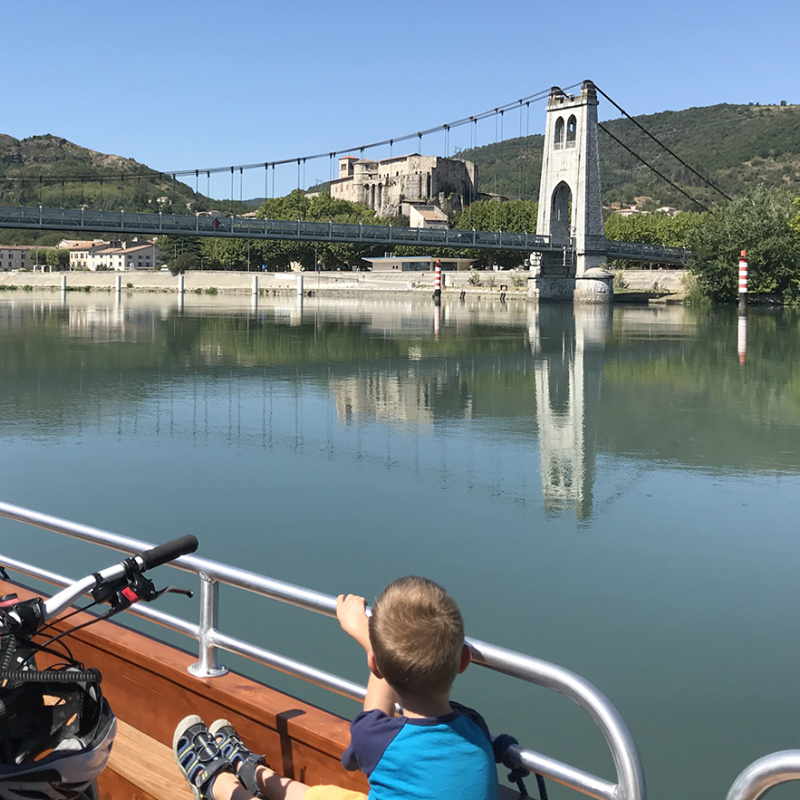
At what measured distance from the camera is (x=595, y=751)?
11.6 ft

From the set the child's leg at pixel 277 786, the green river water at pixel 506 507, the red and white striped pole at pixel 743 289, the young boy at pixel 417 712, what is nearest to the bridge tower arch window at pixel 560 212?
the red and white striped pole at pixel 743 289

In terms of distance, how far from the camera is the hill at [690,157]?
471 ft

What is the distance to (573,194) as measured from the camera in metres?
57.0

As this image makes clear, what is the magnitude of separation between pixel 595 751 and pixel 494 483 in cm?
459

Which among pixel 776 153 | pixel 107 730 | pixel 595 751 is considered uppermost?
pixel 776 153

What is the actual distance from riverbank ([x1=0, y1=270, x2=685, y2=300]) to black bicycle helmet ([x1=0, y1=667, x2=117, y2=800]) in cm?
5746

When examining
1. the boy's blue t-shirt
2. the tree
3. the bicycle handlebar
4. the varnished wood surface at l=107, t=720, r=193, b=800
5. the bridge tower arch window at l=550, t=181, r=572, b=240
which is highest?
the bridge tower arch window at l=550, t=181, r=572, b=240

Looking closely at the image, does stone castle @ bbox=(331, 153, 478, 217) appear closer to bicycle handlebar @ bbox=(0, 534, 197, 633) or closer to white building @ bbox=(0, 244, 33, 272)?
white building @ bbox=(0, 244, 33, 272)

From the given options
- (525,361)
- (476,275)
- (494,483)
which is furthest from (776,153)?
(494,483)

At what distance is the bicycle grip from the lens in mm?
1931

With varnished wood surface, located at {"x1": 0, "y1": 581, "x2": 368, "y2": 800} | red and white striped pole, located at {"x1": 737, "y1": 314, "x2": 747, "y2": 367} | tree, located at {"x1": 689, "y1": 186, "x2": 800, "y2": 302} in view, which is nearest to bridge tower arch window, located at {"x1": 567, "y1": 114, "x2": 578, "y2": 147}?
tree, located at {"x1": 689, "y1": 186, "x2": 800, "y2": 302}

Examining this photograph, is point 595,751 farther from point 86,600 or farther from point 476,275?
point 476,275

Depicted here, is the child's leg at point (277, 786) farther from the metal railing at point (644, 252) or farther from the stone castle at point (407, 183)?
the stone castle at point (407, 183)

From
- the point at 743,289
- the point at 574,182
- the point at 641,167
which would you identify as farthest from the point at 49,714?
the point at 641,167
